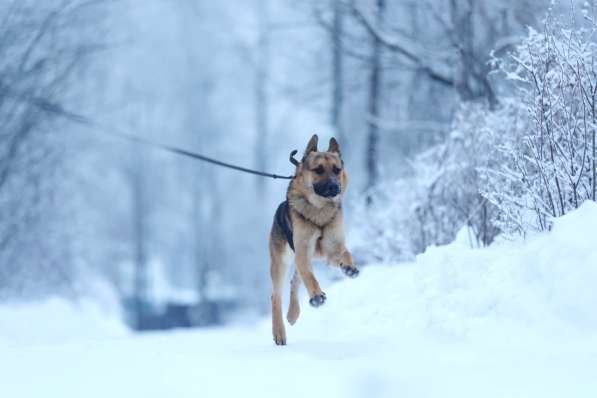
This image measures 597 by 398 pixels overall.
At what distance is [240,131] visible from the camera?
1191 inches

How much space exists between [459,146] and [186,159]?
833 inches

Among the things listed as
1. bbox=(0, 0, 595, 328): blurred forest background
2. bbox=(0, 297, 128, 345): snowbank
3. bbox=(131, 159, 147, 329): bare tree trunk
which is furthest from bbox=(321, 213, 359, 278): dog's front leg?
bbox=(131, 159, 147, 329): bare tree trunk

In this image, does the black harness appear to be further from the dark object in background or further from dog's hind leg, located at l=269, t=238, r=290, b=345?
the dark object in background

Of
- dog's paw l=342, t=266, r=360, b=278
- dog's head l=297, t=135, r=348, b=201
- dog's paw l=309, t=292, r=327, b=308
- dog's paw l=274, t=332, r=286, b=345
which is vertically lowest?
dog's paw l=274, t=332, r=286, b=345

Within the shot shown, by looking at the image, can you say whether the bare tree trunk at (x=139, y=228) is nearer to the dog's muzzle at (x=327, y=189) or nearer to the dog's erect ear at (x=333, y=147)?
the dog's erect ear at (x=333, y=147)

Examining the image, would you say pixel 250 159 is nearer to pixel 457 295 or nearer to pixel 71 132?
pixel 71 132

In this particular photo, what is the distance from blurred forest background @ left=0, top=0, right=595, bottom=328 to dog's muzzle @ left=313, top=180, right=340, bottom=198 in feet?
4.20

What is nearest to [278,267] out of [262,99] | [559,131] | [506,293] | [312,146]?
[312,146]

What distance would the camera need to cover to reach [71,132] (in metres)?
18.0

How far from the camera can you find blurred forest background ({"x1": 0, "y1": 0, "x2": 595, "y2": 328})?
371 inches

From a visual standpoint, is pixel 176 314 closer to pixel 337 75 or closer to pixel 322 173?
pixel 337 75

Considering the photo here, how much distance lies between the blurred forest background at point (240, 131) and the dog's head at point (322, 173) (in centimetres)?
125

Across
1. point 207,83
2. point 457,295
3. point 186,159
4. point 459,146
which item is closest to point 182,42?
point 207,83

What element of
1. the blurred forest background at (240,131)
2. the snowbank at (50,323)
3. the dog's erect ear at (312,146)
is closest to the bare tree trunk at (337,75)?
the blurred forest background at (240,131)
